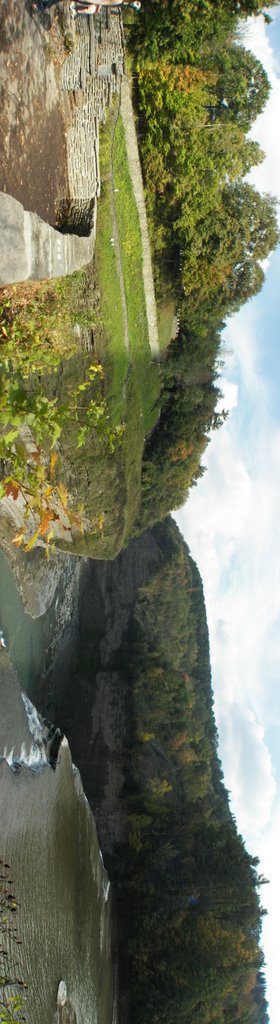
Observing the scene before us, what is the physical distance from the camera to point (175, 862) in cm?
1930

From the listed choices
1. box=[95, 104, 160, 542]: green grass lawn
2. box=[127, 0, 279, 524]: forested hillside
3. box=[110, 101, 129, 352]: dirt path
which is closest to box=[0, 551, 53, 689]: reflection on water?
box=[95, 104, 160, 542]: green grass lawn

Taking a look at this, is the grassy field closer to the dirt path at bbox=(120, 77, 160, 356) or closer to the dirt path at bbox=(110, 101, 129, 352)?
the dirt path at bbox=(110, 101, 129, 352)

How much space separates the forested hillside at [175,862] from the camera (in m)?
17.6

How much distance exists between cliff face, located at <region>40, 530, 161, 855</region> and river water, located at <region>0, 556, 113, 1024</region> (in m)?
2.67

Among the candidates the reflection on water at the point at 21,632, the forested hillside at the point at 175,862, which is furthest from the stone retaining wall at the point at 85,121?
the forested hillside at the point at 175,862

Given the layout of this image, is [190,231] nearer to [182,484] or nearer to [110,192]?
[110,192]

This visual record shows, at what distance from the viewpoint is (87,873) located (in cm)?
1415

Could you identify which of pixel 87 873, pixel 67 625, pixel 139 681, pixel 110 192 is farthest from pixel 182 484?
pixel 87 873

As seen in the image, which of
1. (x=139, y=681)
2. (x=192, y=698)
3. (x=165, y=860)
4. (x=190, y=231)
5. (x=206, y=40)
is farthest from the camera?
(x=192, y=698)

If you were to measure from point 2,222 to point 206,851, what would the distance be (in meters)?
17.4

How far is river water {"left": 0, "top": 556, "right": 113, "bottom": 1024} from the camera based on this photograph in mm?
→ 9508

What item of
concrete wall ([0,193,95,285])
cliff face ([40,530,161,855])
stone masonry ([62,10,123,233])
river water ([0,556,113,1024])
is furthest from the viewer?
cliff face ([40,530,161,855])

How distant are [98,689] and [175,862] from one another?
492 centimetres

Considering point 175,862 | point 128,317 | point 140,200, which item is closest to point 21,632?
point 128,317
